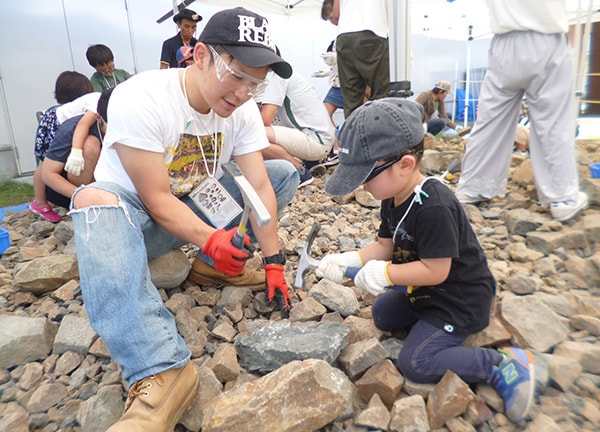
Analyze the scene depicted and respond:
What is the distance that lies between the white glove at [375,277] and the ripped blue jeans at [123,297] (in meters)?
0.56

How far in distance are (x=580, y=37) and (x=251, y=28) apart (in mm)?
2154

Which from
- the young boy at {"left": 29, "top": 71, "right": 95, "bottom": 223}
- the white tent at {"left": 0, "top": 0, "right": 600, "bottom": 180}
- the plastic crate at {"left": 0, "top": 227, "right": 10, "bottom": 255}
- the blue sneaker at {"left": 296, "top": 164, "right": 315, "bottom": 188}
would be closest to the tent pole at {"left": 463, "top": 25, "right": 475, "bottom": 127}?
the white tent at {"left": 0, "top": 0, "right": 600, "bottom": 180}

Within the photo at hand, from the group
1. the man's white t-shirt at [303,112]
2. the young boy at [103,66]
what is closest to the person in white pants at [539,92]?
the man's white t-shirt at [303,112]

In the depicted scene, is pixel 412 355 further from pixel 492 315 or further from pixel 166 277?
pixel 166 277

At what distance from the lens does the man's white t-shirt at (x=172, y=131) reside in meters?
1.42

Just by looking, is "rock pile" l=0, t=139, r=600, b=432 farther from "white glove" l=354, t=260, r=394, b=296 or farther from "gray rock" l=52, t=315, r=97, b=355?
"white glove" l=354, t=260, r=394, b=296

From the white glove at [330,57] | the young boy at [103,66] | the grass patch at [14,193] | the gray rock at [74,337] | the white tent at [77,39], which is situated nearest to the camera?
the gray rock at [74,337]

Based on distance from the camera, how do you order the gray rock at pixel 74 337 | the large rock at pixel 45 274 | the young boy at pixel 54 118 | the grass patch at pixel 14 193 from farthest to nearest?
the grass patch at pixel 14 193 < the young boy at pixel 54 118 < the large rock at pixel 45 274 < the gray rock at pixel 74 337

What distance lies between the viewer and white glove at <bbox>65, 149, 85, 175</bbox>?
8.63 feet

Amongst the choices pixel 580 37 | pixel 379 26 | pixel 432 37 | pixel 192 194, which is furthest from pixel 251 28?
pixel 432 37

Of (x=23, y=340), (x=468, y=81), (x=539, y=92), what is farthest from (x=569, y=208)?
(x=468, y=81)

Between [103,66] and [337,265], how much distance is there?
3.56 metres

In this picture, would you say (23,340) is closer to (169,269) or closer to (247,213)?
(169,269)

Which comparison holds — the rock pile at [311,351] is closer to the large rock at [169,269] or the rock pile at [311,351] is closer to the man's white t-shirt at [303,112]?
the large rock at [169,269]
